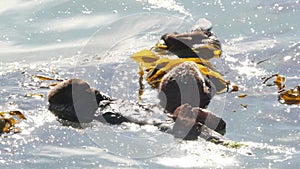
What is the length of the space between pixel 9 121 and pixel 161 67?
199 cm

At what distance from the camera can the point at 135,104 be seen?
611cm

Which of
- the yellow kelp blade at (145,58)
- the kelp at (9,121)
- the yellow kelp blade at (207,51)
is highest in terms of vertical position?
the yellow kelp blade at (207,51)

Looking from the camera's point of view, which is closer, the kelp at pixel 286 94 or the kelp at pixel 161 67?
the kelp at pixel 286 94

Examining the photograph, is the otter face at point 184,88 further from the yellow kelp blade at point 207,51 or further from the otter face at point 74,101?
the yellow kelp blade at point 207,51

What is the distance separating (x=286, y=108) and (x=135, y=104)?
1.45 metres

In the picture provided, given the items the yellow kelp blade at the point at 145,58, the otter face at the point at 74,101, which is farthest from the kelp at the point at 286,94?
the otter face at the point at 74,101

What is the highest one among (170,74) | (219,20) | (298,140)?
(219,20)

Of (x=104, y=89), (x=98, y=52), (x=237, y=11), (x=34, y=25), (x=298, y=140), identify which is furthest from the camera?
(x=237, y=11)

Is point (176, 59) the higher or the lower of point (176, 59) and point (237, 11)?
the lower

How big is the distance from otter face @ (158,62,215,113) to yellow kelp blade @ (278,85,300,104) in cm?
71

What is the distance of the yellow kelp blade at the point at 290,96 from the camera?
20.5ft

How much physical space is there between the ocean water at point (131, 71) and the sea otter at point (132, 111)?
10cm

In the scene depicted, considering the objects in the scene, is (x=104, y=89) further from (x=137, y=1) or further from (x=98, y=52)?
(x=137, y=1)

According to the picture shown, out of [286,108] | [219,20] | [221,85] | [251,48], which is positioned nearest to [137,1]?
[219,20]
